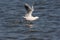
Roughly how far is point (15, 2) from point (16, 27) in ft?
31.8

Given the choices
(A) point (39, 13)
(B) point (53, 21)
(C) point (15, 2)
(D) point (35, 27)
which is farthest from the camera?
(C) point (15, 2)

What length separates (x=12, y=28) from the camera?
24656 millimetres

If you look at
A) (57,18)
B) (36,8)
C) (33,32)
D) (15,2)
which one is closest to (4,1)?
(15,2)

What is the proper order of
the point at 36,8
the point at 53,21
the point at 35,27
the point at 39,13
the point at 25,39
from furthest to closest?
the point at 36,8
the point at 39,13
the point at 53,21
the point at 35,27
the point at 25,39

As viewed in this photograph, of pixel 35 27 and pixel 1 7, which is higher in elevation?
pixel 1 7

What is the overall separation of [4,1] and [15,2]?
1306 millimetres

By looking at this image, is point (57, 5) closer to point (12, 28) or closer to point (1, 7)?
point (1, 7)

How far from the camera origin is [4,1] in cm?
3488

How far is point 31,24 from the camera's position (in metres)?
24.3

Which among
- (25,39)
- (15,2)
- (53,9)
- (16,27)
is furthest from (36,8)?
(25,39)

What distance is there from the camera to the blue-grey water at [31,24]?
910 inches

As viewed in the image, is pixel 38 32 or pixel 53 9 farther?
pixel 53 9

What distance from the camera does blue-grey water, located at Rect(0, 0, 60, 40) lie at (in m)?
23.1

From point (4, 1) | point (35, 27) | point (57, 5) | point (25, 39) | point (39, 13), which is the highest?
point (4, 1)
